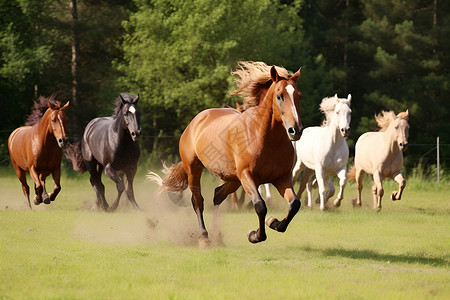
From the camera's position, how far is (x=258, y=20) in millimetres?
29422

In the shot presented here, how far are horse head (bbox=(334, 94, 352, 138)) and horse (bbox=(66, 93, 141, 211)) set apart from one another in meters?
3.70

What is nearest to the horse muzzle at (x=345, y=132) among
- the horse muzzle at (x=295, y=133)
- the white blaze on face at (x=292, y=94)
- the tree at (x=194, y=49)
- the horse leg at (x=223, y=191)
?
the horse leg at (x=223, y=191)

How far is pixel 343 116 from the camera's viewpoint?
480 inches

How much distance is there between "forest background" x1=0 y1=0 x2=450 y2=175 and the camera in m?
27.8

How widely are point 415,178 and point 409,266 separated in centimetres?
1469

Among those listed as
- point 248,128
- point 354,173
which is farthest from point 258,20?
point 248,128

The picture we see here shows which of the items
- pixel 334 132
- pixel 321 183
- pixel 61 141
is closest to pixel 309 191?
pixel 321 183

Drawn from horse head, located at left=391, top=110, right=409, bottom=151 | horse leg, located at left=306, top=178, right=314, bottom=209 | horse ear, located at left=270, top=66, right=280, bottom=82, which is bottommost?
horse leg, located at left=306, top=178, right=314, bottom=209

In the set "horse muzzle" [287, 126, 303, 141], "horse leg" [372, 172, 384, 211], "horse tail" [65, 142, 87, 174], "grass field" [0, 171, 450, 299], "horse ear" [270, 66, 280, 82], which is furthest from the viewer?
"horse tail" [65, 142, 87, 174]

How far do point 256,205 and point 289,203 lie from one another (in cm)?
38

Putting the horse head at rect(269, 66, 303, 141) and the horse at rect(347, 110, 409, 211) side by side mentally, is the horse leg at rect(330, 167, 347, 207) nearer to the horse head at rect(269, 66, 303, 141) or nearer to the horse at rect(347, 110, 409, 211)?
the horse at rect(347, 110, 409, 211)

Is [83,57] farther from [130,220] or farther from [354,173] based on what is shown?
[130,220]

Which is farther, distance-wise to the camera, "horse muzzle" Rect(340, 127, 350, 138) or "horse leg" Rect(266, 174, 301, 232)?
"horse muzzle" Rect(340, 127, 350, 138)

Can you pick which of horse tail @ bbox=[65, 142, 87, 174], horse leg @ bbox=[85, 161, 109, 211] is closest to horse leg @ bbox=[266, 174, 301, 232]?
horse leg @ bbox=[85, 161, 109, 211]
